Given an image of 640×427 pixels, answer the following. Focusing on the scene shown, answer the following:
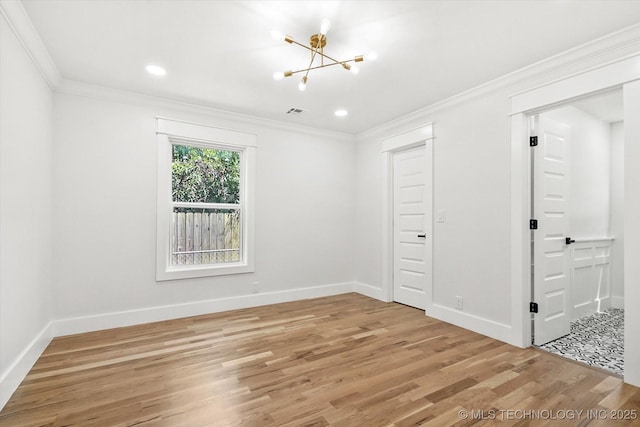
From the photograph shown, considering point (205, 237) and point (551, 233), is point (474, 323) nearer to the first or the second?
point (551, 233)

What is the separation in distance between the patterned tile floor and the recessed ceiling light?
4.45 meters

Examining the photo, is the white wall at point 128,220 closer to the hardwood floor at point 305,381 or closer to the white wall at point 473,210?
the hardwood floor at point 305,381

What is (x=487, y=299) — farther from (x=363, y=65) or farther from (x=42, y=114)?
(x=42, y=114)

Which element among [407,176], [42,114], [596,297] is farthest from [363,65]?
[596,297]

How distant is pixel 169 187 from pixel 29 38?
1.78 metres

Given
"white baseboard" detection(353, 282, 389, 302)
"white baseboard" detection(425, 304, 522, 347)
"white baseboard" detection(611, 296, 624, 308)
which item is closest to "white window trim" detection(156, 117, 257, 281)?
"white baseboard" detection(353, 282, 389, 302)

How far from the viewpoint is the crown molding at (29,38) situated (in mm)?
2009

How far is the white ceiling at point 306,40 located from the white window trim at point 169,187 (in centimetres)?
47

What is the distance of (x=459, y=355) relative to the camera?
2.74 m

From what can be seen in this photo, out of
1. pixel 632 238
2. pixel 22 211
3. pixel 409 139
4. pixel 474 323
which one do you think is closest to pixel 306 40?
pixel 409 139

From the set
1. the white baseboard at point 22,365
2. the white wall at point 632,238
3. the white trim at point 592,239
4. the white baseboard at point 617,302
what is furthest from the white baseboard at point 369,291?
the white baseboard at point 22,365

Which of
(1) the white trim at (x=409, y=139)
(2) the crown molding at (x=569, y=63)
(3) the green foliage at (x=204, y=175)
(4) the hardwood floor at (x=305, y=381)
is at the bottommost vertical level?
(4) the hardwood floor at (x=305, y=381)

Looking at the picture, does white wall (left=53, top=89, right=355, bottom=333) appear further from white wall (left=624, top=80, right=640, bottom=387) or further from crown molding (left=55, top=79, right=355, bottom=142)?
white wall (left=624, top=80, right=640, bottom=387)

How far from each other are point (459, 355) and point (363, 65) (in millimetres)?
2743
